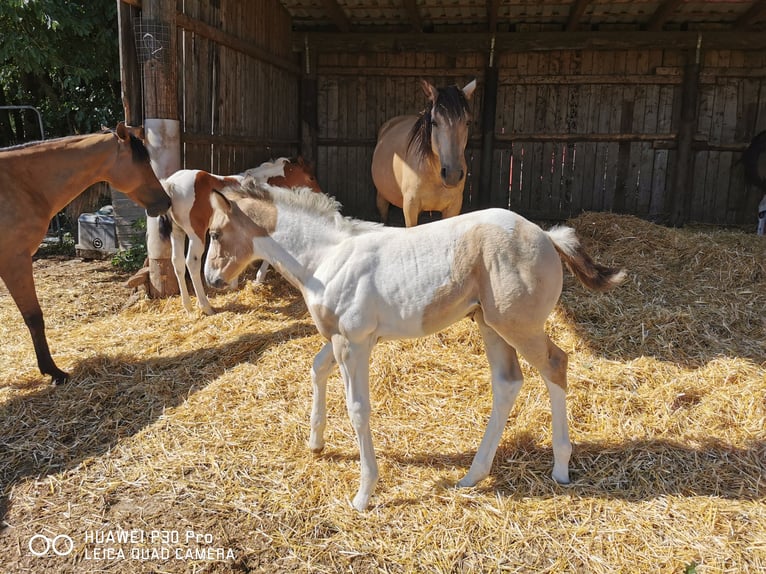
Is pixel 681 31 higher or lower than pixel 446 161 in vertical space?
higher

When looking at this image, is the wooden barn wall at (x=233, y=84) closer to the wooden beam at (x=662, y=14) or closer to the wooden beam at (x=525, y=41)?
the wooden beam at (x=525, y=41)

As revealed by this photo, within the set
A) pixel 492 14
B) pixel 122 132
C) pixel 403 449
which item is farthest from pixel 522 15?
pixel 403 449

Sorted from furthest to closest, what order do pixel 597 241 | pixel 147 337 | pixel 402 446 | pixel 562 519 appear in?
pixel 597 241, pixel 147 337, pixel 402 446, pixel 562 519

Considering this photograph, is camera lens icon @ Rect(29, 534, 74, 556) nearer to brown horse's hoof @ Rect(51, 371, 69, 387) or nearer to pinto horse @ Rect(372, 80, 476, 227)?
brown horse's hoof @ Rect(51, 371, 69, 387)

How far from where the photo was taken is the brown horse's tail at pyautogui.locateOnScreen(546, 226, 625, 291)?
277cm

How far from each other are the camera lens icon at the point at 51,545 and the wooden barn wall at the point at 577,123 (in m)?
7.17

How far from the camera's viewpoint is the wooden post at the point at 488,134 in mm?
8641

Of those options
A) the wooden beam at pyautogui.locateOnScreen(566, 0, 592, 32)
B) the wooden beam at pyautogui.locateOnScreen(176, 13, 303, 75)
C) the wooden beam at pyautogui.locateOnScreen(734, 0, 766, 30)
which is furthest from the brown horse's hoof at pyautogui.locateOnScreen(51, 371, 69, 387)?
the wooden beam at pyautogui.locateOnScreen(734, 0, 766, 30)

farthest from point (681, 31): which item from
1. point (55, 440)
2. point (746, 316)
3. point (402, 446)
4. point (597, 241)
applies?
point (55, 440)

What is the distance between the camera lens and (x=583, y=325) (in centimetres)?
457

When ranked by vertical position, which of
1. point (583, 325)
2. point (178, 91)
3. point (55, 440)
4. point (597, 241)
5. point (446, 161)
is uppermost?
point (178, 91)

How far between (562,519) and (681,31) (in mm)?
8121

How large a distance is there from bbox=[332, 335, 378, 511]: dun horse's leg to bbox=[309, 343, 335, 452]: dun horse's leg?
0.32 metres

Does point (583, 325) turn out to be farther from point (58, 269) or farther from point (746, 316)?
point (58, 269)
